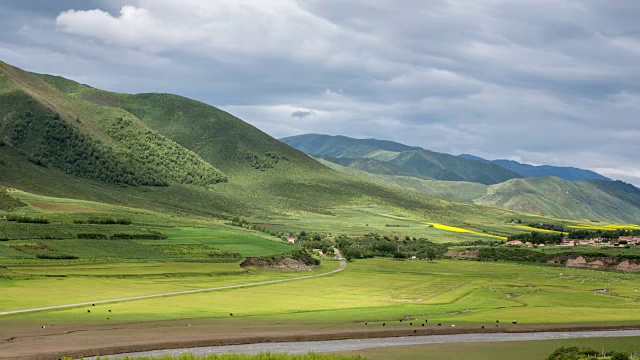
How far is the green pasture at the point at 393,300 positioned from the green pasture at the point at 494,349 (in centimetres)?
956

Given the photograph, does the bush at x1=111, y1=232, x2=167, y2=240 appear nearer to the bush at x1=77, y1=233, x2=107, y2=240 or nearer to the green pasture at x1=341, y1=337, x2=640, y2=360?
the bush at x1=77, y1=233, x2=107, y2=240

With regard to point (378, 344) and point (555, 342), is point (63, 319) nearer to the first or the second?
point (378, 344)

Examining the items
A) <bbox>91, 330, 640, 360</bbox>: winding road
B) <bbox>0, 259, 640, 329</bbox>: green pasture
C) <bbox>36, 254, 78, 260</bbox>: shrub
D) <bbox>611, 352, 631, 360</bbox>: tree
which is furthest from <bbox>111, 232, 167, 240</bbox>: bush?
<bbox>611, 352, 631, 360</bbox>: tree

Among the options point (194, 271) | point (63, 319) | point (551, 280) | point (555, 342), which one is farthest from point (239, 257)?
point (555, 342)

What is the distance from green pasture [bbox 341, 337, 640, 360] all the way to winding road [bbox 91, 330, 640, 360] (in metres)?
2.24

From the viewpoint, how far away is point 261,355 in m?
55.7

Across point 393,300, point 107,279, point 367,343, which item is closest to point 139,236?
point 107,279

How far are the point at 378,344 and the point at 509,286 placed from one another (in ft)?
189

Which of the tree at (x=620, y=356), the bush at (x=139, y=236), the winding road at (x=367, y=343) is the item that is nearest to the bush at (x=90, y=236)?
the bush at (x=139, y=236)

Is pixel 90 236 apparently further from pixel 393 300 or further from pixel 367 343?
pixel 367 343

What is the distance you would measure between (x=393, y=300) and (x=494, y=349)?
30236 millimetres

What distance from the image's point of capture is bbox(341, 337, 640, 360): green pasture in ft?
207

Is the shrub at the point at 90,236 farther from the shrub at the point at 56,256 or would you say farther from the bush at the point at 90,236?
the shrub at the point at 56,256

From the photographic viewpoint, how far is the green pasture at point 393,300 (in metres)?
79.6
